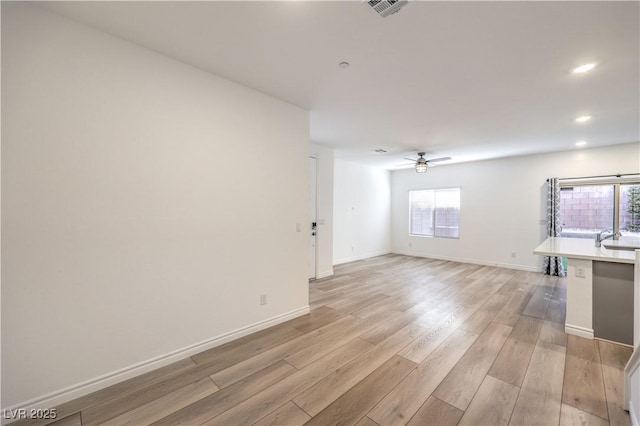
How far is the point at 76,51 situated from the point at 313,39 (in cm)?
172

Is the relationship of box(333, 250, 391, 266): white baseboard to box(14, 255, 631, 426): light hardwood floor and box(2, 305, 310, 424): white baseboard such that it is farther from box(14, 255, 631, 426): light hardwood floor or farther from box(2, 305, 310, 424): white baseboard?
box(2, 305, 310, 424): white baseboard

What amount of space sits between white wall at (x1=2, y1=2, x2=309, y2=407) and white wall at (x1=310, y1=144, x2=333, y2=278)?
2.33 metres

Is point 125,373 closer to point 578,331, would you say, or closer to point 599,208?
point 578,331

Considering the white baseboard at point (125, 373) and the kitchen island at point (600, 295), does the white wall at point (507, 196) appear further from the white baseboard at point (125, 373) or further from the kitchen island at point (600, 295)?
the white baseboard at point (125, 373)

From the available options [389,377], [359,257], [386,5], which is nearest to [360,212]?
[359,257]

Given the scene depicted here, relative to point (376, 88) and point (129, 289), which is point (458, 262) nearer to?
point (376, 88)

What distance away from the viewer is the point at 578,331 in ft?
9.25

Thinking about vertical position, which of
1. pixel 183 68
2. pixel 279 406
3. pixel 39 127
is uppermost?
pixel 183 68

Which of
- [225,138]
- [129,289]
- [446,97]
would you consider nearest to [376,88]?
[446,97]

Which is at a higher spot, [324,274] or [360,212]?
[360,212]

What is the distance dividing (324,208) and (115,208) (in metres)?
3.71

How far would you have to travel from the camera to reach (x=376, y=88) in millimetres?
2793

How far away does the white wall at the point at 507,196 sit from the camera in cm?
514

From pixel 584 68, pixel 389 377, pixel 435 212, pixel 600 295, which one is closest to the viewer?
pixel 389 377
